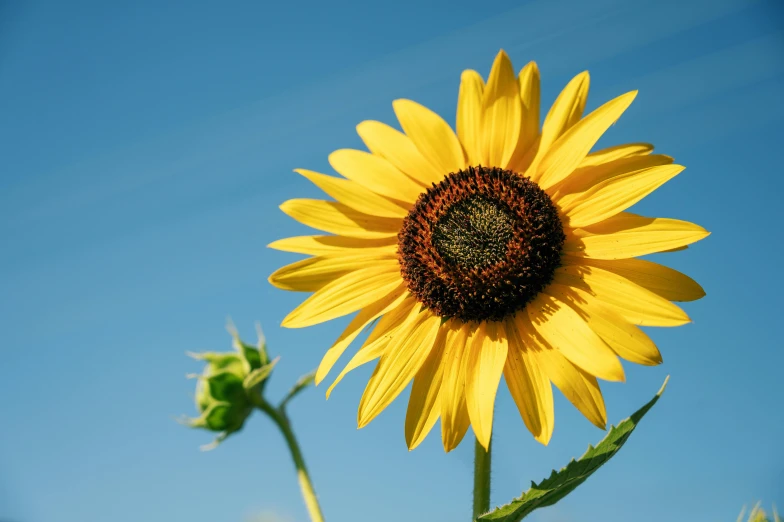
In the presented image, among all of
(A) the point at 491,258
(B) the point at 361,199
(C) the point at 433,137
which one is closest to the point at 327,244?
(B) the point at 361,199

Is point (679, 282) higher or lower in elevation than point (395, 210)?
lower

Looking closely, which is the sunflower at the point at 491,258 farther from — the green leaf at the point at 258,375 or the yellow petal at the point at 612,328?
the green leaf at the point at 258,375

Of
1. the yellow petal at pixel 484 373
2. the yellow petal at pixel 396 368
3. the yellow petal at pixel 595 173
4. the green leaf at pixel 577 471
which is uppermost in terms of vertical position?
the yellow petal at pixel 595 173

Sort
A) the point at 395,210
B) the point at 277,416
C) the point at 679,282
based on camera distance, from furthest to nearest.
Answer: the point at 277,416
the point at 395,210
the point at 679,282

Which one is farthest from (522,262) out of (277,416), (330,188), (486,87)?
(277,416)

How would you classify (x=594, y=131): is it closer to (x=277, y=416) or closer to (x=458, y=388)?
(x=458, y=388)

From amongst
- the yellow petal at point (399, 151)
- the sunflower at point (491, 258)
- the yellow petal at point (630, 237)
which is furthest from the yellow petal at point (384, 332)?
the yellow petal at point (630, 237)

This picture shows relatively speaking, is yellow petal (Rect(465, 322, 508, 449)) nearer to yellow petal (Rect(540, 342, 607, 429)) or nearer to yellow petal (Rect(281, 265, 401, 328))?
yellow petal (Rect(540, 342, 607, 429))
